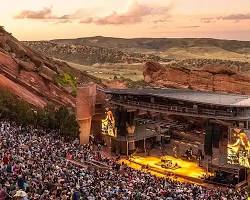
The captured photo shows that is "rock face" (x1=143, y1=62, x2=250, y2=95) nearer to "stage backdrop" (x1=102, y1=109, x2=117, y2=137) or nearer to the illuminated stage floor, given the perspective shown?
"stage backdrop" (x1=102, y1=109, x2=117, y2=137)

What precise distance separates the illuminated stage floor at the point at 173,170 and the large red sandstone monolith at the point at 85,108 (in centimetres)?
578

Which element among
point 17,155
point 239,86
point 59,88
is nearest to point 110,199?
point 17,155

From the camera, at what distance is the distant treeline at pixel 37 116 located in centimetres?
4812

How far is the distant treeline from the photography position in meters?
48.1

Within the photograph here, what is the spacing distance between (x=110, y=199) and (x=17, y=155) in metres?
7.60

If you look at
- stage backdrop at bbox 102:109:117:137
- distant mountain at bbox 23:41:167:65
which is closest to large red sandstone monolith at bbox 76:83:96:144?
stage backdrop at bbox 102:109:117:137

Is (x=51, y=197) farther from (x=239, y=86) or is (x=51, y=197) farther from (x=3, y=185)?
(x=239, y=86)

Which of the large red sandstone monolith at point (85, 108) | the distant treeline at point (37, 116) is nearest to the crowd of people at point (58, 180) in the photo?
the distant treeline at point (37, 116)

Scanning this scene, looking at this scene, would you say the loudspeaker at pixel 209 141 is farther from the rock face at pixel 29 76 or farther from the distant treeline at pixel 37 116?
the rock face at pixel 29 76

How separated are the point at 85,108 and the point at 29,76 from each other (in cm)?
917

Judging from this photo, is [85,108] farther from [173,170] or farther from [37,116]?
[173,170]

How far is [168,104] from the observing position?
49719 millimetres

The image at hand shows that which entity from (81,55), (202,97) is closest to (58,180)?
(202,97)

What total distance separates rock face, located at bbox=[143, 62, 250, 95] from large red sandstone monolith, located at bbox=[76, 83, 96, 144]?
69.5 feet
